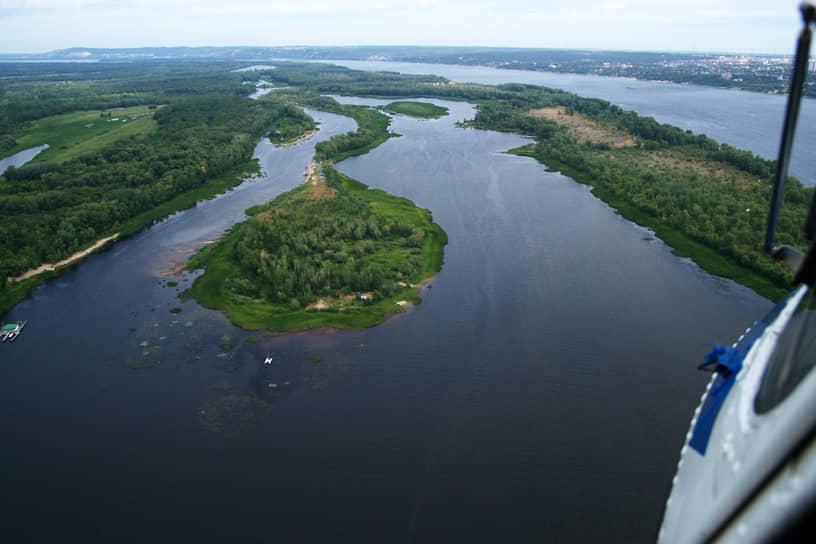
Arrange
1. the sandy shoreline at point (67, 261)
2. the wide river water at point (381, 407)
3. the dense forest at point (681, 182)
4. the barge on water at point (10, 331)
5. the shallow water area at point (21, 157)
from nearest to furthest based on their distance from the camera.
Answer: the wide river water at point (381, 407), the barge on water at point (10, 331), the dense forest at point (681, 182), the sandy shoreline at point (67, 261), the shallow water area at point (21, 157)

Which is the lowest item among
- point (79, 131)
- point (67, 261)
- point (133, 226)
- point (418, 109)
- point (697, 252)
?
point (67, 261)

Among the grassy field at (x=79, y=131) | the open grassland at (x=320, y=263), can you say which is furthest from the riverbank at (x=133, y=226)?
the grassy field at (x=79, y=131)

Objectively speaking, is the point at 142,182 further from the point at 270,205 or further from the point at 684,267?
the point at 684,267

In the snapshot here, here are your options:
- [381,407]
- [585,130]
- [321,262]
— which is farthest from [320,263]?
[585,130]

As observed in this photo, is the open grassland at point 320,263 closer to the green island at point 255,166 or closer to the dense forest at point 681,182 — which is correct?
the green island at point 255,166

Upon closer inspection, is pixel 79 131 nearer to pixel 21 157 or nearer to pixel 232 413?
pixel 21 157

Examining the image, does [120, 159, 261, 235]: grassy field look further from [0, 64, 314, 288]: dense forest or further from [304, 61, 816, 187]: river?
[304, 61, 816, 187]: river
